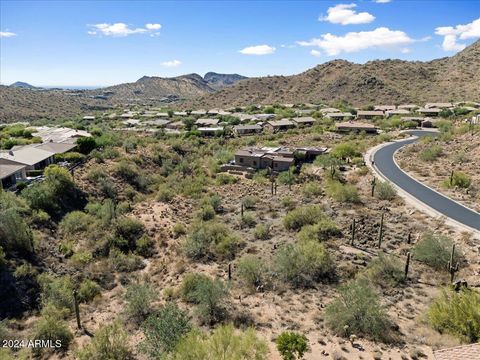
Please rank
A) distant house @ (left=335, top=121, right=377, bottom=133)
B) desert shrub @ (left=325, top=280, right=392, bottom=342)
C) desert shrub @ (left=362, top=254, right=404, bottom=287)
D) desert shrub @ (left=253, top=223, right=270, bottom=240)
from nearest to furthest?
1. desert shrub @ (left=325, top=280, right=392, bottom=342)
2. desert shrub @ (left=362, top=254, right=404, bottom=287)
3. desert shrub @ (left=253, top=223, right=270, bottom=240)
4. distant house @ (left=335, top=121, right=377, bottom=133)

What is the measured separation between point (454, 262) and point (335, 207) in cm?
1362

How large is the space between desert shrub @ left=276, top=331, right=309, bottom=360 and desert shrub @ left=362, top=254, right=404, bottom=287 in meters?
8.79

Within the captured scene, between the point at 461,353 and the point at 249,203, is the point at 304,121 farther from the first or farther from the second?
the point at 461,353

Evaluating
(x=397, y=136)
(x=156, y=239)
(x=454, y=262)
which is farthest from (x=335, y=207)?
(x=397, y=136)

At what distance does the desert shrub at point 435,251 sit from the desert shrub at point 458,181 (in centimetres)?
1604

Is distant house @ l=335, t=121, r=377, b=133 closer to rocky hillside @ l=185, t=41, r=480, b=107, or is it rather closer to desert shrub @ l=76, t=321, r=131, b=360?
rocky hillside @ l=185, t=41, r=480, b=107

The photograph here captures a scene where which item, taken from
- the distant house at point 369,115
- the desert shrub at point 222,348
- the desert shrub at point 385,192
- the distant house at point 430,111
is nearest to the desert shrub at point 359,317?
the desert shrub at point 222,348

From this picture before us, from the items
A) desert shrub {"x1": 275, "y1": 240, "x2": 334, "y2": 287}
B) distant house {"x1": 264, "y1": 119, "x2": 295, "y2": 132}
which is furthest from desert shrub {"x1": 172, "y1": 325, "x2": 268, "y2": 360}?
distant house {"x1": 264, "y1": 119, "x2": 295, "y2": 132}

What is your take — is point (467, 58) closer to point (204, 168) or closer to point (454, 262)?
point (204, 168)

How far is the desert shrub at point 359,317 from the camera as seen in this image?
56.4ft

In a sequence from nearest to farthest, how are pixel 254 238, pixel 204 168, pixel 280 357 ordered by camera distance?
pixel 280 357 → pixel 254 238 → pixel 204 168

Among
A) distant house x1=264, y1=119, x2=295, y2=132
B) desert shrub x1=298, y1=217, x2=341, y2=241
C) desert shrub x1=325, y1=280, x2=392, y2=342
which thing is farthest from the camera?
distant house x1=264, y1=119, x2=295, y2=132

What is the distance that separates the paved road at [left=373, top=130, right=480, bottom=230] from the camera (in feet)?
101

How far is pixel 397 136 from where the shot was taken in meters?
70.3
